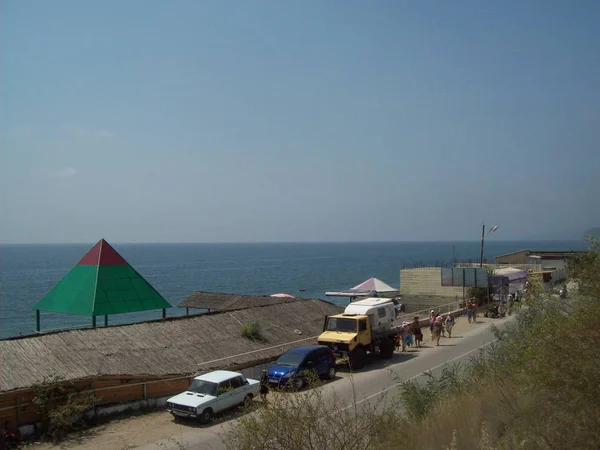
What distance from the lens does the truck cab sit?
875 inches

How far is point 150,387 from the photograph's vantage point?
Result: 699 inches

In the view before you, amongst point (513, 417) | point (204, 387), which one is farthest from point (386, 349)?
point (513, 417)

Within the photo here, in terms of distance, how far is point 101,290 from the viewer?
23969mm

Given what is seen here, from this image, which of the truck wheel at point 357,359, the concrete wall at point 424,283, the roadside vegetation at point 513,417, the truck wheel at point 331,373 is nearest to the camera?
the roadside vegetation at point 513,417

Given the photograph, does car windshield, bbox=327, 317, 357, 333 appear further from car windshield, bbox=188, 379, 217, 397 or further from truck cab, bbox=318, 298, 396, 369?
car windshield, bbox=188, 379, 217, 397

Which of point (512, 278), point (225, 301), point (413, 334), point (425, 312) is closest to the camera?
point (413, 334)

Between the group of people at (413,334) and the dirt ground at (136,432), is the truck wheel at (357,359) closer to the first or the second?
the group of people at (413,334)

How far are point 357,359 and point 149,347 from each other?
7.83 metres

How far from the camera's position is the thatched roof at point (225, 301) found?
3155 cm

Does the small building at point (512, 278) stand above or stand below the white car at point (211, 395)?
above

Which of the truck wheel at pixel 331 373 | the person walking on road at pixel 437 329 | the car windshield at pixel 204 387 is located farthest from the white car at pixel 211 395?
the person walking on road at pixel 437 329

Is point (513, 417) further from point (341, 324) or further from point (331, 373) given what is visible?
point (341, 324)

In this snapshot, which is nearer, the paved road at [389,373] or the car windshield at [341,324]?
the paved road at [389,373]

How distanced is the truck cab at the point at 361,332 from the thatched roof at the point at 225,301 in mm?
7431
